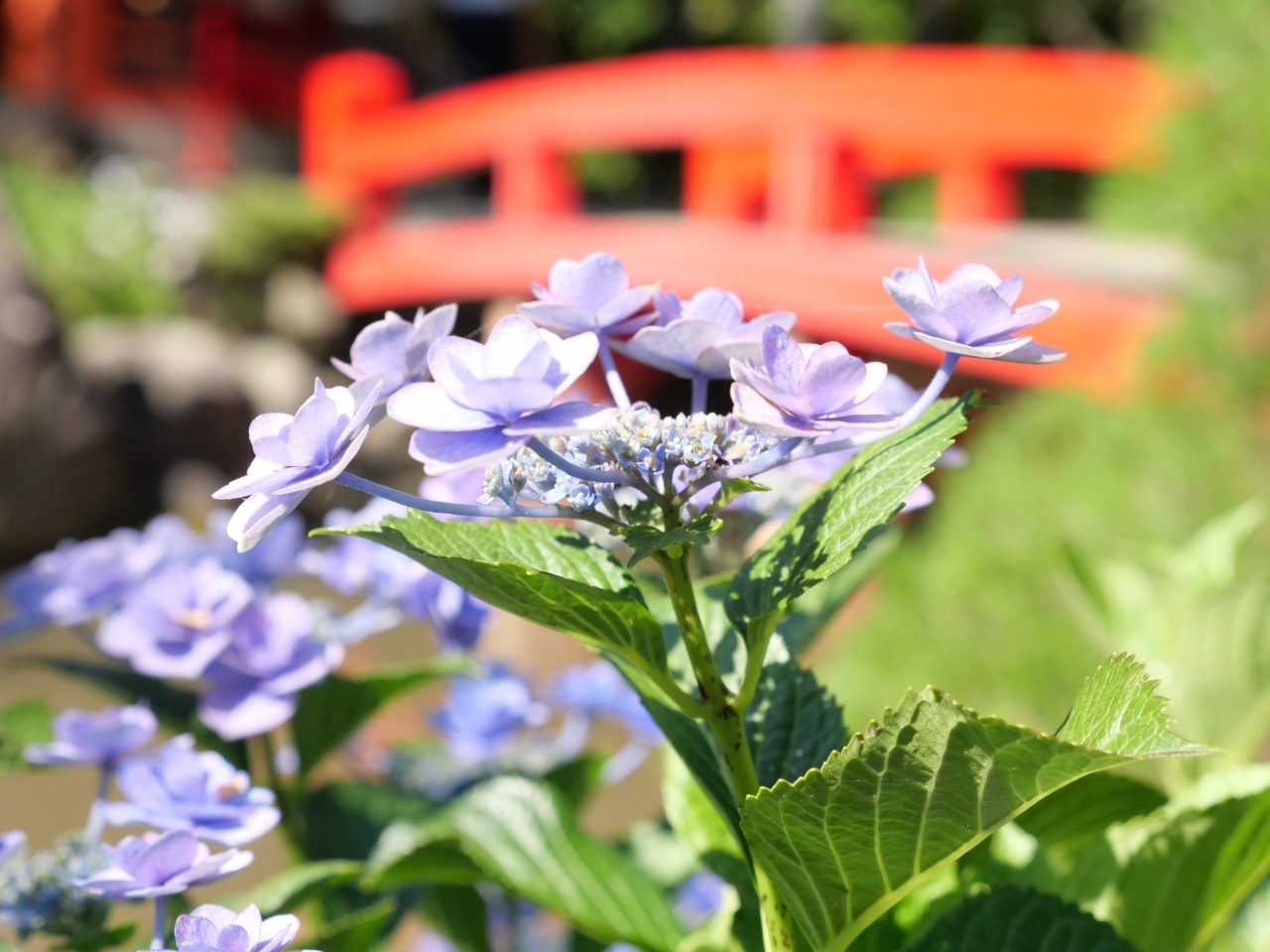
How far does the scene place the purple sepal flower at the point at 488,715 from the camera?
0.83 m

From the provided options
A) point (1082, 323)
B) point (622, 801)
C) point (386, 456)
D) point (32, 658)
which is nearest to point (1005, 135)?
point (1082, 323)

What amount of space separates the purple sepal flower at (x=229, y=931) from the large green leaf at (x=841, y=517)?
186mm

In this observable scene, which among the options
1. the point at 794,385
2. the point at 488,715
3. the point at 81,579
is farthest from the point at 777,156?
the point at 794,385

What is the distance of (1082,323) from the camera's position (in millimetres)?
2881

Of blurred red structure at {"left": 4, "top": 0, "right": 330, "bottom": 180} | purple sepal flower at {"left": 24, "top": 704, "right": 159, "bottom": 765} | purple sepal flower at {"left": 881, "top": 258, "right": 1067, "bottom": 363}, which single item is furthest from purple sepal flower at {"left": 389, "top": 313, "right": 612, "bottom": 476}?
blurred red structure at {"left": 4, "top": 0, "right": 330, "bottom": 180}

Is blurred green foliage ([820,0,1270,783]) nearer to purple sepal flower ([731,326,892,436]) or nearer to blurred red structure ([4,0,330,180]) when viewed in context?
purple sepal flower ([731,326,892,436])

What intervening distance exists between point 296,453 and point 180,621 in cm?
31

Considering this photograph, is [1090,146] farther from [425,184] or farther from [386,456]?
[425,184]

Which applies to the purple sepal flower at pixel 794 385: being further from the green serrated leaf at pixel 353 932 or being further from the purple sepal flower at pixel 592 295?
the green serrated leaf at pixel 353 932

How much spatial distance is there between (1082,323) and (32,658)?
2630 mm

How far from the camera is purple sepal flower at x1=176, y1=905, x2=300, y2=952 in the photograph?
37 cm

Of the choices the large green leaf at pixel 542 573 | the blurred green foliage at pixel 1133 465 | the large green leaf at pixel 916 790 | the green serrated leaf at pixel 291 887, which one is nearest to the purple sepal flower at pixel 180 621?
the green serrated leaf at pixel 291 887

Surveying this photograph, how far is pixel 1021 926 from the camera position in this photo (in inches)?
17.9

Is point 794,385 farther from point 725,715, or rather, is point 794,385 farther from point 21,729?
point 21,729
